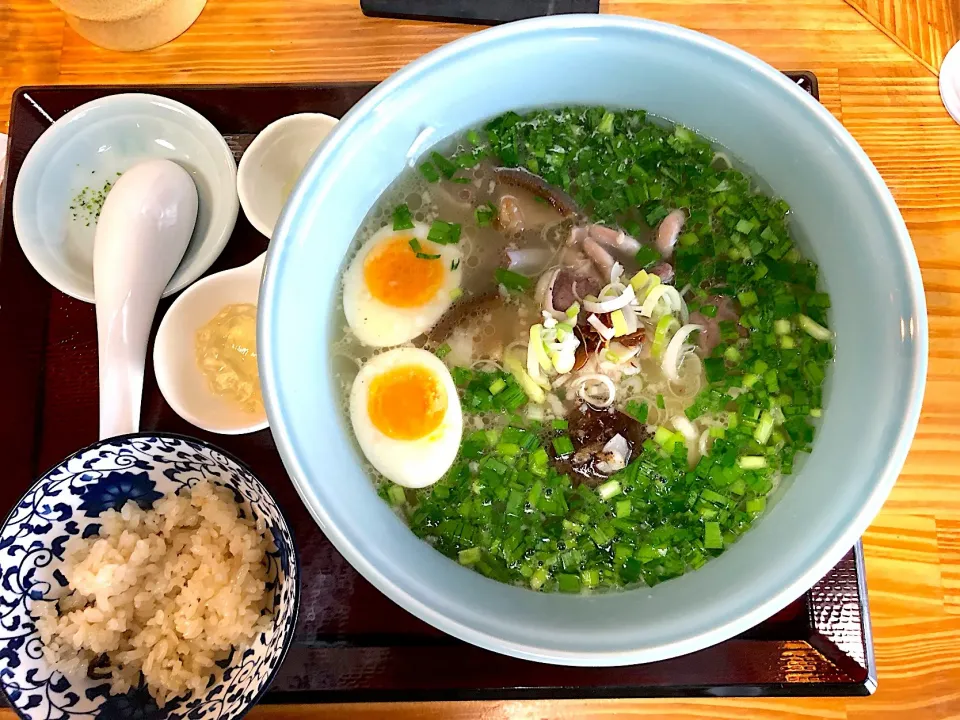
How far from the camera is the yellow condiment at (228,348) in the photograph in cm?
125

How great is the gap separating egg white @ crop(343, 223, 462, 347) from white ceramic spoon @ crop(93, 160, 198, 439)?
1.24ft

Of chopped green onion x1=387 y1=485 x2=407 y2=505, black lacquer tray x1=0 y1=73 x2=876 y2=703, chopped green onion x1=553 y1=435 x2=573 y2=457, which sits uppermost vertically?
chopped green onion x1=553 y1=435 x2=573 y2=457

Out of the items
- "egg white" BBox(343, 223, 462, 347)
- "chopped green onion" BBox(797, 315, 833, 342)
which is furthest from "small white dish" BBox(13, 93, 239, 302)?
"chopped green onion" BBox(797, 315, 833, 342)

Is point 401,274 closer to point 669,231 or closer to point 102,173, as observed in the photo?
point 669,231

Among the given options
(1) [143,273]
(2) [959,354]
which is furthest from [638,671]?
(1) [143,273]

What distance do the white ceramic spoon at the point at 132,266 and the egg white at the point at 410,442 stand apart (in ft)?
1.37

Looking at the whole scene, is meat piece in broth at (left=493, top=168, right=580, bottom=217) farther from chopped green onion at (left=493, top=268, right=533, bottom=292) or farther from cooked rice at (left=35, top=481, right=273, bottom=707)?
cooked rice at (left=35, top=481, right=273, bottom=707)

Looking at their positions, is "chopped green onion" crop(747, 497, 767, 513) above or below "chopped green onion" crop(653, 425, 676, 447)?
below

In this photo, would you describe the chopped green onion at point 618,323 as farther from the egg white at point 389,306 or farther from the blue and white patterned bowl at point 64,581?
the blue and white patterned bowl at point 64,581

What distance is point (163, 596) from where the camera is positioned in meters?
1.10

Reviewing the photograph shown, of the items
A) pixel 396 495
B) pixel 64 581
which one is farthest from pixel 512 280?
pixel 64 581

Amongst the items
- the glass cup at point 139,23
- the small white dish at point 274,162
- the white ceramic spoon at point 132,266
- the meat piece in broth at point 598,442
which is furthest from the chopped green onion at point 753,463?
the glass cup at point 139,23

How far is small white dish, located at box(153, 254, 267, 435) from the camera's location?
1.20 metres

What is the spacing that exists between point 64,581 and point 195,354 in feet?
1.44
